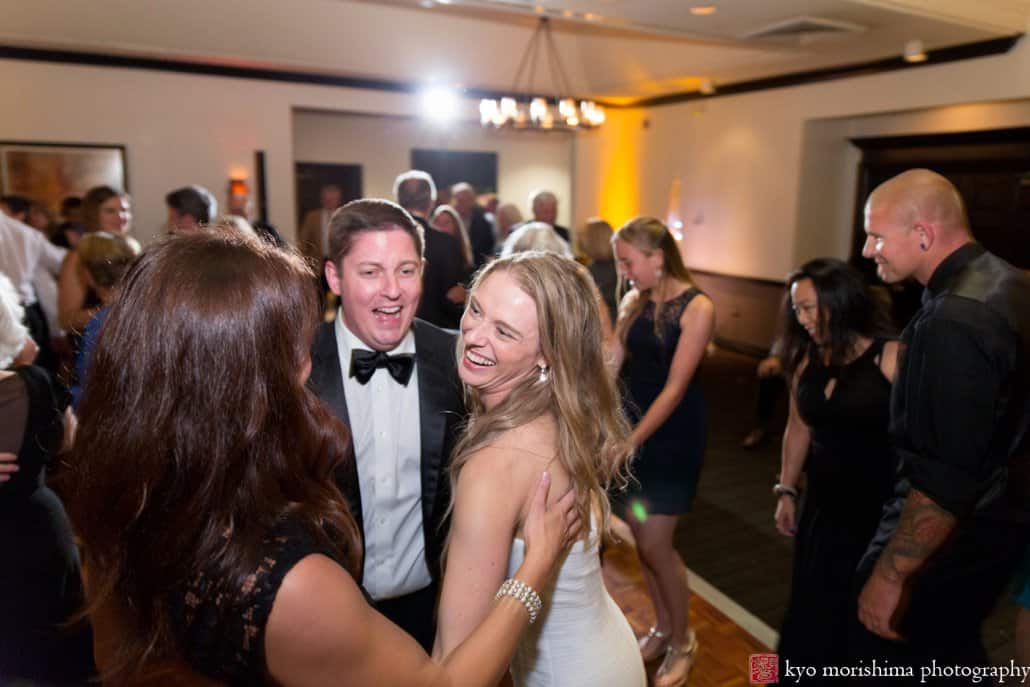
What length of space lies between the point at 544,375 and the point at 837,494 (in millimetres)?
1275

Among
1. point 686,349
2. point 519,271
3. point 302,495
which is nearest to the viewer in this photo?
point 302,495

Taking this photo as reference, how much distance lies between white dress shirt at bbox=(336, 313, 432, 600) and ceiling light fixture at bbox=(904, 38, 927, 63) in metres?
6.01

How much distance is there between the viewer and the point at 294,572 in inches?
33.8

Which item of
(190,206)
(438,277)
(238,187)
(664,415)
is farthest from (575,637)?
(238,187)

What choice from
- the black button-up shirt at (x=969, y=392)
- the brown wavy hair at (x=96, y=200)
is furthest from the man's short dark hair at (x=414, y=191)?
the black button-up shirt at (x=969, y=392)

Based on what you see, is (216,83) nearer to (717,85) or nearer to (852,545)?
(717,85)

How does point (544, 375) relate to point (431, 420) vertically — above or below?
above

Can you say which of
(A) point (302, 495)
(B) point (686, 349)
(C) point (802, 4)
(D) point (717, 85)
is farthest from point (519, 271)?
(D) point (717, 85)

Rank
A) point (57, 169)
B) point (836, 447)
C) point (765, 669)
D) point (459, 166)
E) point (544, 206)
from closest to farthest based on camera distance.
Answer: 1. point (836, 447)
2. point (765, 669)
3. point (544, 206)
4. point (57, 169)
5. point (459, 166)

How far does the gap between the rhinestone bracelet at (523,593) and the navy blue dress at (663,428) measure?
1.42 meters

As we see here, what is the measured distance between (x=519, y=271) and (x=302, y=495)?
694 mm

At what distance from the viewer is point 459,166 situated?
1109 centimetres

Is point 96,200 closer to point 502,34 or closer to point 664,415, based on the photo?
point 664,415

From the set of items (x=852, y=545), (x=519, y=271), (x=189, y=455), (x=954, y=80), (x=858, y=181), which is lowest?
(x=852, y=545)
